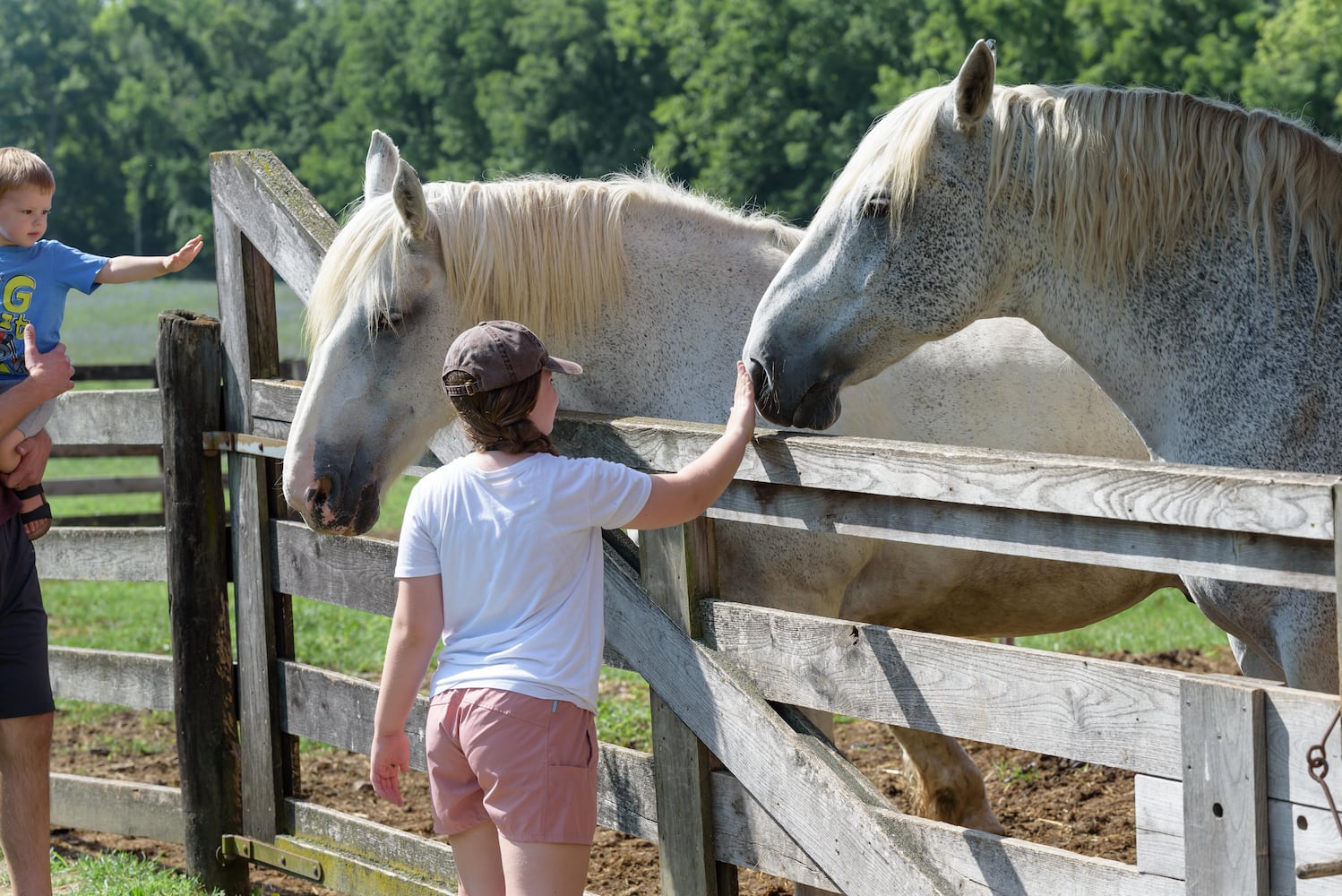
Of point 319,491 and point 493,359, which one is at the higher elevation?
point 493,359

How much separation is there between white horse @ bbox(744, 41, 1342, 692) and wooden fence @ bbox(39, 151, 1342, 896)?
1.84 feet

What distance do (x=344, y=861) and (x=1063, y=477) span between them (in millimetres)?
2611

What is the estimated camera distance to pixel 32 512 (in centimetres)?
341

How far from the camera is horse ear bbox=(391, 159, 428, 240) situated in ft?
10.6

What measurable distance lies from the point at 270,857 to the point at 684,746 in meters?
1.90

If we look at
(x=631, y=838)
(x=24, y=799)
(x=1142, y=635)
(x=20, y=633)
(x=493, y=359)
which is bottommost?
(x=1142, y=635)

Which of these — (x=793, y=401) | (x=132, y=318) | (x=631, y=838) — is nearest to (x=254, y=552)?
(x=631, y=838)

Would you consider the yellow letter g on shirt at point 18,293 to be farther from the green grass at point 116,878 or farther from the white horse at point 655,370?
the green grass at point 116,878

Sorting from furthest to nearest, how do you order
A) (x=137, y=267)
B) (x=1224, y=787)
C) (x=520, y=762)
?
(x=137, y=267) → (x=520, y=762) → (x=1224, y=787)

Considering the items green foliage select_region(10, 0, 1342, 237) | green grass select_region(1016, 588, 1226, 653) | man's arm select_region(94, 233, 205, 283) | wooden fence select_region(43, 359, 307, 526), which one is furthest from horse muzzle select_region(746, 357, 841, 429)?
green foliage select_region(10, 0, 1342, 237)

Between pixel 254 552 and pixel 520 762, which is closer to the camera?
pixel 520 762

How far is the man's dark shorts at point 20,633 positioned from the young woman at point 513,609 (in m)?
1.38

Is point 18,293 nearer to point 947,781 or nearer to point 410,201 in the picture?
point 410,201

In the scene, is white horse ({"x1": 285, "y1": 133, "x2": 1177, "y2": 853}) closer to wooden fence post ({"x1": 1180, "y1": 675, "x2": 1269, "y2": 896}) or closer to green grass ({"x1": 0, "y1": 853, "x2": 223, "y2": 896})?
wooden fence post ({"x1": 1180, "y1": 675, "x2": 1269, "y2": 896})
